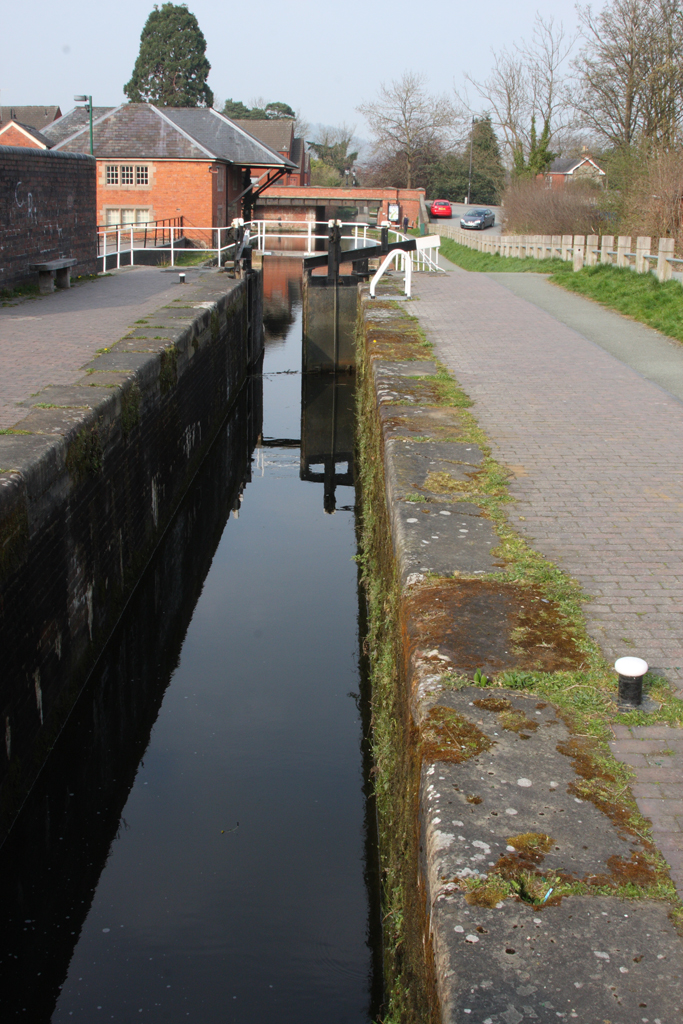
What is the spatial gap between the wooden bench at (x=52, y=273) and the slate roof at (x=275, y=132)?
62477 millimetres

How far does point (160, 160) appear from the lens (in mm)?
35906

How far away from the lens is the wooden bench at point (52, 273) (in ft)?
48.3

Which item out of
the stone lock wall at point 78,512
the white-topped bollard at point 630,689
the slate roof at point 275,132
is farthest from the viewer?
the slate roof at point 275,132

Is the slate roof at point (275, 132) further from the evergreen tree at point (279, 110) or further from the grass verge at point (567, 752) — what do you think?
the grass verge at point (567, 752)

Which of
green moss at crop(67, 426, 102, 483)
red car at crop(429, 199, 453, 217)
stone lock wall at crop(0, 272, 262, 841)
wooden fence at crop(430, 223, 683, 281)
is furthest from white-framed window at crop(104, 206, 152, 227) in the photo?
green moss at crop(67, 426, 102, 483)

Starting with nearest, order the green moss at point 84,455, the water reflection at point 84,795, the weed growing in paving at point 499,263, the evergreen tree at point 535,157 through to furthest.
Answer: the water reflection at point 84,795
the green moss at point 84,455
the weed growing in paving at point 499,263
the evergreen tree at point 535,157

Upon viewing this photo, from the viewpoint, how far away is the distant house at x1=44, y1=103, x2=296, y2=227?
3578 centimetres

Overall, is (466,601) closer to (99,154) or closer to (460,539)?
(460,539)

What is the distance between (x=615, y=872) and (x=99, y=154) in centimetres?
3819

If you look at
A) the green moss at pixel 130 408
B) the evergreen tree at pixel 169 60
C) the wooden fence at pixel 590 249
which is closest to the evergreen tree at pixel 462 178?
the evergreen tree at pixel 169 60

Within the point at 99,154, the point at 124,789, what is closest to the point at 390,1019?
the point at 124,789

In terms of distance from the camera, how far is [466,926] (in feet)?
7.72

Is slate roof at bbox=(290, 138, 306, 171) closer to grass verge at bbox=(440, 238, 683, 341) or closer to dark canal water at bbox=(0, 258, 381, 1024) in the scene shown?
grass verge at bbox=(440, 238, 683, 341)

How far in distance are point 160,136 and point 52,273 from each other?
2432 centimetres
